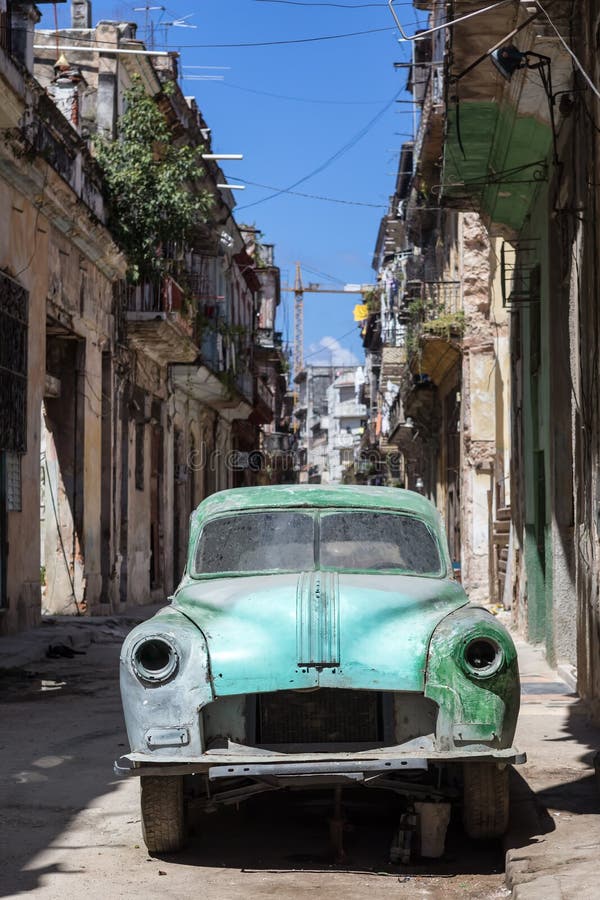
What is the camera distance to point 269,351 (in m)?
51.0

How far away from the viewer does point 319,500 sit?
7.01m

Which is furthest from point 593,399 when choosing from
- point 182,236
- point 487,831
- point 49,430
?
point 182,236

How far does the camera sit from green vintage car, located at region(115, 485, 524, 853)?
17.9 feet

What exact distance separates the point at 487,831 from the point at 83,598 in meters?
14.3

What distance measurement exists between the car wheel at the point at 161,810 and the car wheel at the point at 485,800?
1.26m

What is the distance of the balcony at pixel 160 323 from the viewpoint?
22.7m

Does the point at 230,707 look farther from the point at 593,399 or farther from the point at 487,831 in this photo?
the point at 593,399

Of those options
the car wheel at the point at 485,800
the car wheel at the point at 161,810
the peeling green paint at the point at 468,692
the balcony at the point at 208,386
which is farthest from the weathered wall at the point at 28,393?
the balcony at the point at 208,386

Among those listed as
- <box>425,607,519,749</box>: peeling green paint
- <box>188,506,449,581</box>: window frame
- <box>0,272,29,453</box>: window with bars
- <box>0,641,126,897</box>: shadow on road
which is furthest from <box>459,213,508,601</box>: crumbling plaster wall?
<box>425,607,519,749</box>: peeling green paint

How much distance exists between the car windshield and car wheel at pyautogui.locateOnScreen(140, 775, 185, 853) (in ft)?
4.47

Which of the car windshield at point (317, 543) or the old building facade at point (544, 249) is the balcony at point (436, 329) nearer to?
the old building facade at point (544, 249)

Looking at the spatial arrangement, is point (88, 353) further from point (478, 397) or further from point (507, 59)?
point (507, 59)

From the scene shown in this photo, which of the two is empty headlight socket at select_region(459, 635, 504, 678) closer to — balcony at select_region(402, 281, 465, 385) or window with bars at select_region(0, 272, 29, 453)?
window with bars at select_region(0, 272, 29, 453)

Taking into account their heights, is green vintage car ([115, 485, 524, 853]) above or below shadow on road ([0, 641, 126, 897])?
above
